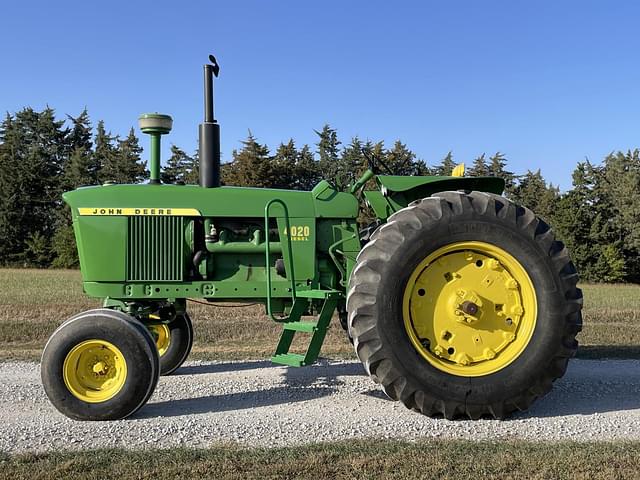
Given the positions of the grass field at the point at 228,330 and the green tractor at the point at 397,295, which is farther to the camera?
the grass field at the point at 228,330

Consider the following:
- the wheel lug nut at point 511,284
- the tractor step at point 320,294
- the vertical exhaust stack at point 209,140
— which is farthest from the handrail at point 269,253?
the wheel lug nut at point 511,284

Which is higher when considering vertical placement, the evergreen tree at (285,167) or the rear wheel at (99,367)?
the evergreen tree at (285,167)

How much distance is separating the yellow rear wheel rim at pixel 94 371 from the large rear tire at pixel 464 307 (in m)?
2.01

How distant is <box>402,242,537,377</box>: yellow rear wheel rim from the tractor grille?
227 cm

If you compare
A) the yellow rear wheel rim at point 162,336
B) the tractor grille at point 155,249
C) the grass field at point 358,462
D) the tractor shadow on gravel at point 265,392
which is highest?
the tractor grille at point 155,249

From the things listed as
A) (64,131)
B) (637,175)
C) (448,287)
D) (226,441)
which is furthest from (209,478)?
(64,131)

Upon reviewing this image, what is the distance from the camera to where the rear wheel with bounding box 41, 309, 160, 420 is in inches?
205

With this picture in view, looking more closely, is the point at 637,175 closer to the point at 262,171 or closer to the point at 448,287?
the point at 262,171

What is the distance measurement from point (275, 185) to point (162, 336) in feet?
103

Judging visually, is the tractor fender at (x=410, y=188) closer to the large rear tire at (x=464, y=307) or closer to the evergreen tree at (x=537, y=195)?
the large rear tire at (x=464, y=307)

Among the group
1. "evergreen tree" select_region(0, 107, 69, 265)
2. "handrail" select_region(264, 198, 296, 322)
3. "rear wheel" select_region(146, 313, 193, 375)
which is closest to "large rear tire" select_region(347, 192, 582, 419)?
"handrail" select_region(264, 198, 296, 322)

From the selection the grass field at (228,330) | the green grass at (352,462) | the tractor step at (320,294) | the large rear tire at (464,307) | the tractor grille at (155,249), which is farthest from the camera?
the grass field at (228,330)

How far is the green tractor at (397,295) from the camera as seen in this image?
16.9 ft

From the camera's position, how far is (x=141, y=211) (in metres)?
5.97
